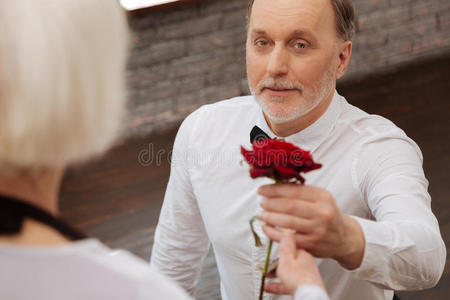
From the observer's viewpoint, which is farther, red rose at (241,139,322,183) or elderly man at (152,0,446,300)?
elderly man at (152,0,446,300)

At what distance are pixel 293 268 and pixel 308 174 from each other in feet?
1.97

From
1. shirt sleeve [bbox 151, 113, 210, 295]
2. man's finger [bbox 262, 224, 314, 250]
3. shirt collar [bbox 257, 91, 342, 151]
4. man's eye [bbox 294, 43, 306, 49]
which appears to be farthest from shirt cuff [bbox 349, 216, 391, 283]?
shirt sleeve [bbox 151, 113, 210, 295]

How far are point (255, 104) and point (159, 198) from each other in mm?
1998

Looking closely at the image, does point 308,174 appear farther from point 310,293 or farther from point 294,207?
point 310,293

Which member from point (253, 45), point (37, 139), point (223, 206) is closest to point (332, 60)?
point (253, 45)

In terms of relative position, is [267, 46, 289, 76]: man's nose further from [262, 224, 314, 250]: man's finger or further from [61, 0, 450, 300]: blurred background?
[61, 0, 450, 300]: blurred background

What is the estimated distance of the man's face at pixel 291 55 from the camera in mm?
1603

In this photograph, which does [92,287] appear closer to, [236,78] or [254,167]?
[254,167]

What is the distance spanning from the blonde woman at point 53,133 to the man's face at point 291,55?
809 mm

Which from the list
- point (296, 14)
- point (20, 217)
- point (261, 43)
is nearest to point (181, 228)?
point (261, 43)

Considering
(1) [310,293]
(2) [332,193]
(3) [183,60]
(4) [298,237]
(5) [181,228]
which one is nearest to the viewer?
(1) [310,293]

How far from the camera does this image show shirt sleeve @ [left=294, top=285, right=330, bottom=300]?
1.01 metres

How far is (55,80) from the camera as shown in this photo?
78cm

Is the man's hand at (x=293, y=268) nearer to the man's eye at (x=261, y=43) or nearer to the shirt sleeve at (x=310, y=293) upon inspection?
the shirt sleeve at (x=310, y=293)
